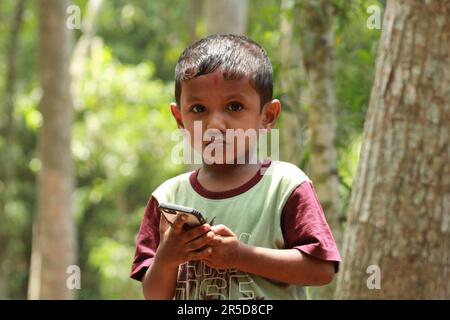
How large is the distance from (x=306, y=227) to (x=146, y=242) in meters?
0.46

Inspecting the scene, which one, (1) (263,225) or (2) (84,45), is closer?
(1) (263,225)

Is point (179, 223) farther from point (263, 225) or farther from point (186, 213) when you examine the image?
point (263, 225)

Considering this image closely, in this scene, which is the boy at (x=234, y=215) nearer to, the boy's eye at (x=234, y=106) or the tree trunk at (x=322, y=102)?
the boy's eye at (x=234, y=106)

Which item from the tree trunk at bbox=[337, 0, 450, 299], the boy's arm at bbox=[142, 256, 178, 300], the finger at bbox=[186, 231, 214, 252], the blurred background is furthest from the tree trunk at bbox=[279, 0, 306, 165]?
the finger at bbox=[186, 231, 214, 252]

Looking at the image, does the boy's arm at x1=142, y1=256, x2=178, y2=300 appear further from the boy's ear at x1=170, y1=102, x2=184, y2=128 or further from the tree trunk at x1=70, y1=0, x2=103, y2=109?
the tree trunk at x1=70, y1=0, x2=103, y2=109

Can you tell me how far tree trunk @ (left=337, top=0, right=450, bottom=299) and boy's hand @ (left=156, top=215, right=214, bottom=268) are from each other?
67.4 inches

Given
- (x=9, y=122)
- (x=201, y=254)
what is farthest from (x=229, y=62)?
(x=9, y=122)

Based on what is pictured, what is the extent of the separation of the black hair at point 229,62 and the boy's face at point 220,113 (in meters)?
0.02

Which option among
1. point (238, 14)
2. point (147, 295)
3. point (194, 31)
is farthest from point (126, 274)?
point (147, 295)

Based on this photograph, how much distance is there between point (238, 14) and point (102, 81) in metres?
8.20

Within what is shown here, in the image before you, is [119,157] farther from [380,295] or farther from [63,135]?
[380,295]

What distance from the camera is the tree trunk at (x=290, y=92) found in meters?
4.91

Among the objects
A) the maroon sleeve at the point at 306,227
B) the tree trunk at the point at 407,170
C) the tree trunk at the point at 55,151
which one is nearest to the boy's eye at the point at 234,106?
the maroon sleeve at the point at 306,227

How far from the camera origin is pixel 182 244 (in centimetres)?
224
